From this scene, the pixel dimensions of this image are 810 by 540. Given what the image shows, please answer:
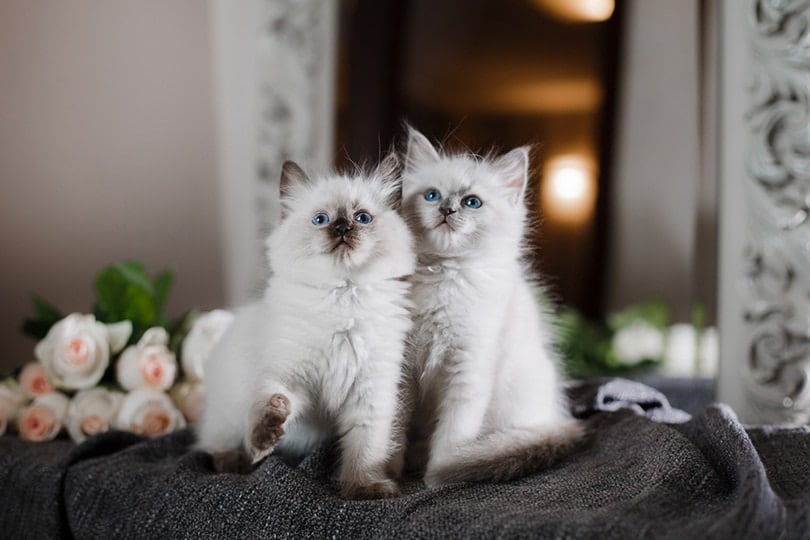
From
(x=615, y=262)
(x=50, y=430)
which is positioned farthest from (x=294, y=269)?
(x=615, y=262)

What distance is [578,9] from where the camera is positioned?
7.30 ft

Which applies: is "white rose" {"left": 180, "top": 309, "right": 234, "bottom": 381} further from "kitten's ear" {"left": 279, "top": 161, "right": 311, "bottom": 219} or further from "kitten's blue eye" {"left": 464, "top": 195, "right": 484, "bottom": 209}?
"kitten's blue eye" {"left": 464, "top": 195, "right": 484, "bottom": 209}

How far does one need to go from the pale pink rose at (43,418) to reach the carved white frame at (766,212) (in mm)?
1128

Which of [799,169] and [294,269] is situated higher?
[799,169]

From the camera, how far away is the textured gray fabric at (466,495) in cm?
64

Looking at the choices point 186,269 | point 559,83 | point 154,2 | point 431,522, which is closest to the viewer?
point 431,522

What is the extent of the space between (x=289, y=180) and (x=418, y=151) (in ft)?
0.56

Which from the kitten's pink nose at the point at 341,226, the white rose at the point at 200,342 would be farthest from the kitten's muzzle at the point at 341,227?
the white rose at the point at 200,342

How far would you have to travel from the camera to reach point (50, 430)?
1.14 metres

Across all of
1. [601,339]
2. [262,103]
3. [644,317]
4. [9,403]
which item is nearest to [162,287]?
[9,403]

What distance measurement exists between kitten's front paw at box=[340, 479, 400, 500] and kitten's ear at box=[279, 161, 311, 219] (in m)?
0.32

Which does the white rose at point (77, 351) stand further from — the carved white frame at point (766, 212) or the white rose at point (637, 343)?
the white rose at point (637, 343)

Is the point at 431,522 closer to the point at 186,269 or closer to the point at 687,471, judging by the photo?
the point at 687,471

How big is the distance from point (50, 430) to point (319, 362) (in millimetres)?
567
